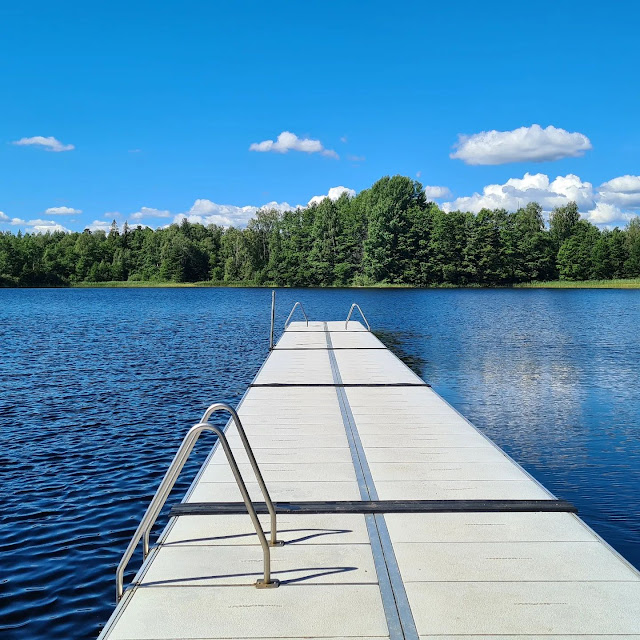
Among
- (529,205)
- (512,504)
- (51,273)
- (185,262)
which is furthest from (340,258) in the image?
(512,504)

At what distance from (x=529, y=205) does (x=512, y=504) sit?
352 feet

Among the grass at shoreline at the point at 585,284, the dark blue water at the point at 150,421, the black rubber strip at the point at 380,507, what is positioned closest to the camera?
the black rubber strip at the point at 380,507

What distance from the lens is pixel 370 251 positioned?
87062 mm

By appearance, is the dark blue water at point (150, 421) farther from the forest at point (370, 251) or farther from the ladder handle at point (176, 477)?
the forest at point (370, 251)

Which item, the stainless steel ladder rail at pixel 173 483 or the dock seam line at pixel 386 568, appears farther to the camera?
the stainless steel ladder rail at pixel 173 483

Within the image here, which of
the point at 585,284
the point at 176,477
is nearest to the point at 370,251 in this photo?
the point at 585,284

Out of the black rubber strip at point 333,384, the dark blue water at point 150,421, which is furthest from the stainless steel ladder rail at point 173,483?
the black rubber strip at point 333,384

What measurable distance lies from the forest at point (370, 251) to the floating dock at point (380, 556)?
79.6 metres

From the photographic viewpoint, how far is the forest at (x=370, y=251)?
3457 inches

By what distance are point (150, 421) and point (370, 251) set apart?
7631 centimetres

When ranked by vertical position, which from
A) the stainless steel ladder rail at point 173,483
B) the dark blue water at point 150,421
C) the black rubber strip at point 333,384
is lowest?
the dark blue water at point 150,421

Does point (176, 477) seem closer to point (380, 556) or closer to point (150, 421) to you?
point (380, 556)

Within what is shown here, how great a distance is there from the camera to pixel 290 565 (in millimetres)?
4453

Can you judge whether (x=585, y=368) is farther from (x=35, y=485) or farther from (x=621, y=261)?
(x=621, y=261)
